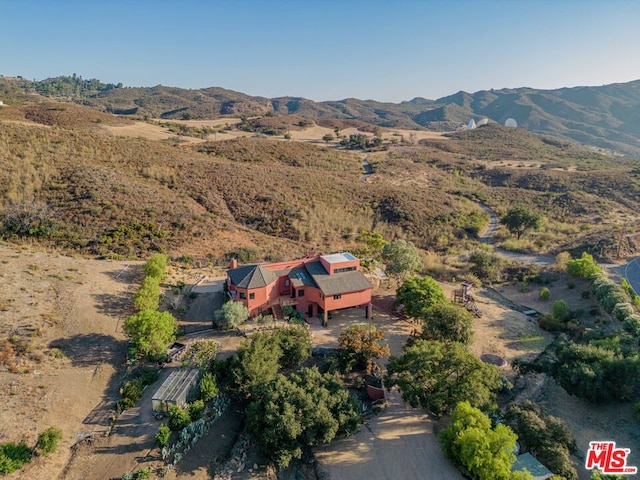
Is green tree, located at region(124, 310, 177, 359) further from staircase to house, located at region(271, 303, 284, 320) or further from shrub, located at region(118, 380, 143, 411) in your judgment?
staircase to house, located at region(271, 303, 284, 320)

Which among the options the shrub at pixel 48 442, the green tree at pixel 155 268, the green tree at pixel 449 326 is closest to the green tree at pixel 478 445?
the green tree at pixel 449 326

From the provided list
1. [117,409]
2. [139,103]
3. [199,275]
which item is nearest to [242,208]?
[199,275]

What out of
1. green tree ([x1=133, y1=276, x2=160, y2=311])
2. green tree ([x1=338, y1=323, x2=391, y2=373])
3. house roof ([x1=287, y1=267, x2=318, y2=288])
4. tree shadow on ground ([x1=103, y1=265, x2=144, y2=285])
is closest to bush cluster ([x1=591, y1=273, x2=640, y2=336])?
green tree ([x1=338, y1=323, x2=391, y2=373])

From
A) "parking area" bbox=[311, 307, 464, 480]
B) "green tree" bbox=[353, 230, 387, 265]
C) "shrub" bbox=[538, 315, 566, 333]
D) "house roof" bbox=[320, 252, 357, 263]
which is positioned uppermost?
"house roof" bbox=[320, 252, 357, 263]

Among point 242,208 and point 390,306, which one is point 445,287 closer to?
point 390,306

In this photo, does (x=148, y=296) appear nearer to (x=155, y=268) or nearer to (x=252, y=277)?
(x=155, y=268)

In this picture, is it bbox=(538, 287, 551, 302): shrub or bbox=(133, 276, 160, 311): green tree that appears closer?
bbox=(133, 276, 160, 311): green tree
